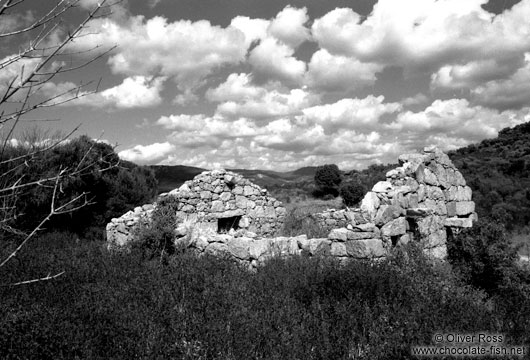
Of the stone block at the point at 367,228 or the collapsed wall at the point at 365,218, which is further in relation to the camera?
the collapsed wall at the point at 365,218

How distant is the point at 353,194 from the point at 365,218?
16.1 m

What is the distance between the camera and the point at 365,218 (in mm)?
7234

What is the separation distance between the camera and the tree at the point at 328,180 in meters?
29.6

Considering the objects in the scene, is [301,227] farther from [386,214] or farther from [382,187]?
[386,214]

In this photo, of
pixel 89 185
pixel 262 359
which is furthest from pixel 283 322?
pixel 89 185

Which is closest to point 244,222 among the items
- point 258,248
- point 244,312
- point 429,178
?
point 258,248

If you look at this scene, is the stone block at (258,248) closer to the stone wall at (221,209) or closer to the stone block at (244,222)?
the stone wall at (221,209)

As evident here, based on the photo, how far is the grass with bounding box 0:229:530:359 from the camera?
11.9ft

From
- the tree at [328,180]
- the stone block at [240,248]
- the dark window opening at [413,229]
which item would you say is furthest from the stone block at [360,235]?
the tree at [328,180]

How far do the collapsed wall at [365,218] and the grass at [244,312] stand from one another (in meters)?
0.68

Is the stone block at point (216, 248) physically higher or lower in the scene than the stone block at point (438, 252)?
higher

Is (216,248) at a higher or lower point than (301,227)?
higher

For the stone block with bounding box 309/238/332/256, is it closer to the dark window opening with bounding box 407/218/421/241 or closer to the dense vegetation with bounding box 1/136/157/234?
the dark window opening with bounding box 407/218/421/241

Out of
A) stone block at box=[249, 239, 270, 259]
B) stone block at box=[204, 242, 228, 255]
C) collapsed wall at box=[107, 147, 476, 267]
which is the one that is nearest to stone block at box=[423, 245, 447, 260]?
collapsed wall at box=[107, 147, 476, 267]
